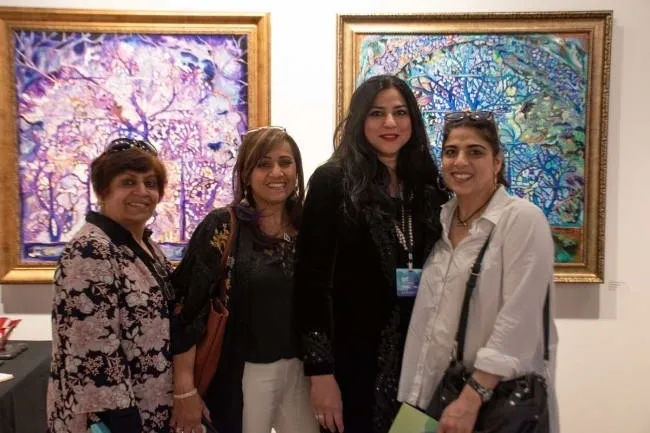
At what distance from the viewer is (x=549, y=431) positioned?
1344 mm

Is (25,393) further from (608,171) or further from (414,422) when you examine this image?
(608,171)

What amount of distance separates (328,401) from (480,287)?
598 mm

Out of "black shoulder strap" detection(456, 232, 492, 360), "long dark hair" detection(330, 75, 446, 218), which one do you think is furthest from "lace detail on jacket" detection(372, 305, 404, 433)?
"long dark hair" detection(330, 75, 446, 218)

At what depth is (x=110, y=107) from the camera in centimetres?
252

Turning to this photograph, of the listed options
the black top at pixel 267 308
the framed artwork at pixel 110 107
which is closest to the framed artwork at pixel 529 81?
the framed artwork at pixel 110 107

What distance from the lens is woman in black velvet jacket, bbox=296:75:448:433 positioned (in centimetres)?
161

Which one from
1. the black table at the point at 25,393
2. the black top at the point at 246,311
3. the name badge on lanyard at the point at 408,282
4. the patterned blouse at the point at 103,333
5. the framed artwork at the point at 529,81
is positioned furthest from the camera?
the framed artwork at the point at 529,81

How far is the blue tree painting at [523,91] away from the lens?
247 cm

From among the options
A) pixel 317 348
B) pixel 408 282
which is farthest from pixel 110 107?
pixel 408 282

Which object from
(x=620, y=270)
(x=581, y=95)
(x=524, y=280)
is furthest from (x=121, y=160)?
(x=620, y=270)

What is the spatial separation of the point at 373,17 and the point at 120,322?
5.79ft

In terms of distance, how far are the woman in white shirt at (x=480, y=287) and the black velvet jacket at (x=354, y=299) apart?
9cm

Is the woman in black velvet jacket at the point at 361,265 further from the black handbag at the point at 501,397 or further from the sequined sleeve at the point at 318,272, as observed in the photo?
the black handbag at the point at 501,397

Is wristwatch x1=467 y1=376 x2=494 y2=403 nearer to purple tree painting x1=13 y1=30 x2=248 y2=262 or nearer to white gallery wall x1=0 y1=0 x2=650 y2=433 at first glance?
white gallery wall x1=0 y1=0 x2=650 y2=433
